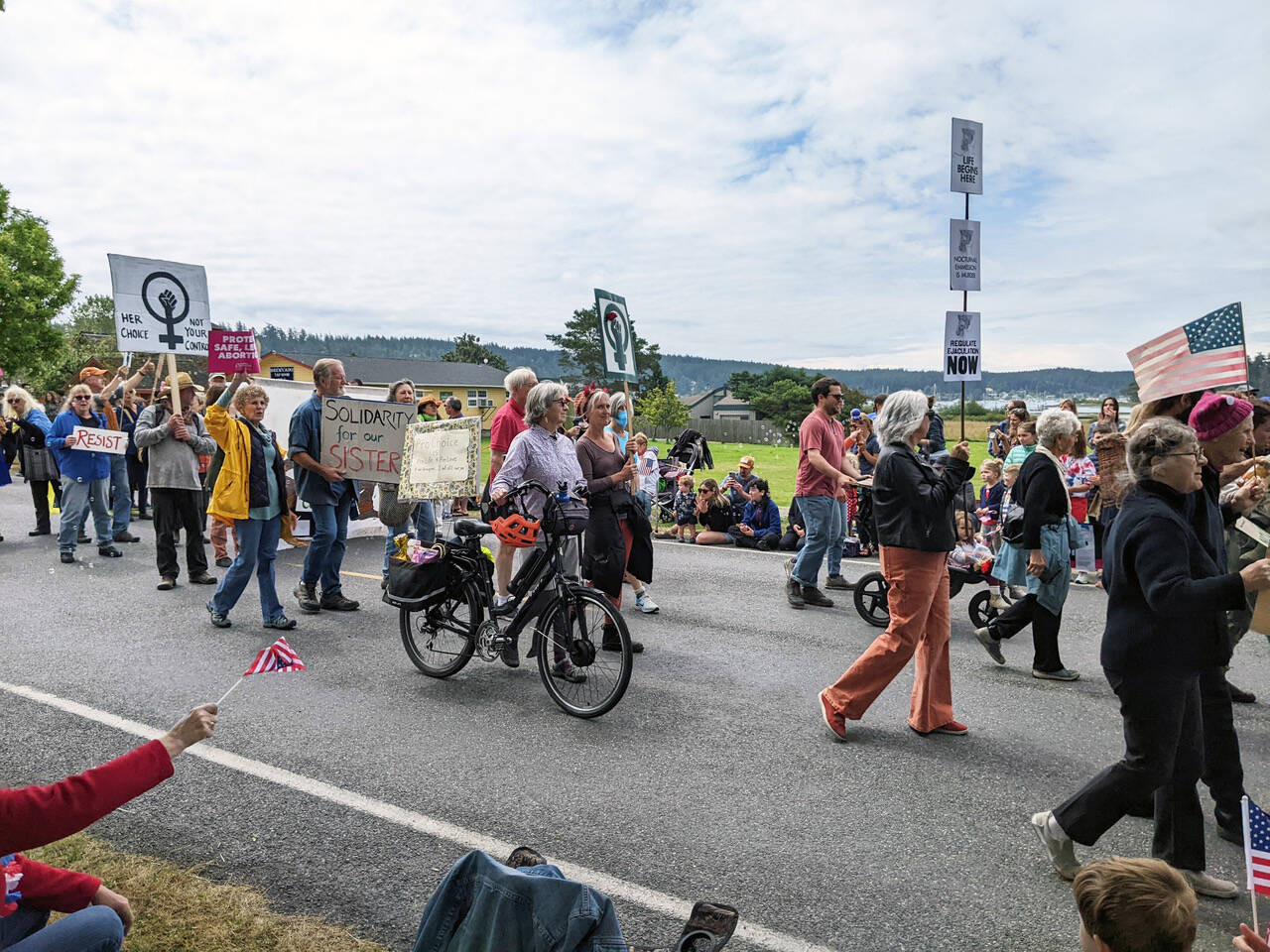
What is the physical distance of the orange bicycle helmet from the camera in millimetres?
6008

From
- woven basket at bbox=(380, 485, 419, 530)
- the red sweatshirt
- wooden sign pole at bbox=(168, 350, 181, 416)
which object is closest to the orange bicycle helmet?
the red sweatshirt

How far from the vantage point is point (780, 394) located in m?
117

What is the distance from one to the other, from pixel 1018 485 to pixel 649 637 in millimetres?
3071

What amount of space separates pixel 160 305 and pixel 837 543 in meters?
8.00

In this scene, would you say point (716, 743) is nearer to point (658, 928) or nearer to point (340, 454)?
point (658, 928)

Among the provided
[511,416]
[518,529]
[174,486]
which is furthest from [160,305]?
[518,529]

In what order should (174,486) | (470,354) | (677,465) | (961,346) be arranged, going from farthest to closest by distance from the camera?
(470,354) < (677,465) < (961,346) < (174,486)

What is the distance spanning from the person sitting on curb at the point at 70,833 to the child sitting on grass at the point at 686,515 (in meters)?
11.2

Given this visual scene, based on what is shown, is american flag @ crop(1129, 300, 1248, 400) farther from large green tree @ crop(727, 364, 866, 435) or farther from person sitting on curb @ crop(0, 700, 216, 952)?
large green tree @ crop(727, 364, 866, 435)

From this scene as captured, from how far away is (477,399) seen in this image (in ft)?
341

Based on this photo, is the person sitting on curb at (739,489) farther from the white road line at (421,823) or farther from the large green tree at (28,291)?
the large green tree at (28,291)

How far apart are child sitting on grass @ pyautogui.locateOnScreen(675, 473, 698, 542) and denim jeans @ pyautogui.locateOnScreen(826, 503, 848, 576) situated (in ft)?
14.4

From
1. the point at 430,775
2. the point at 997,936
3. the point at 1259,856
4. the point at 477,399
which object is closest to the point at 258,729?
the point at 430,775

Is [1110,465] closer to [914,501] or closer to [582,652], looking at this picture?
[914,501]
